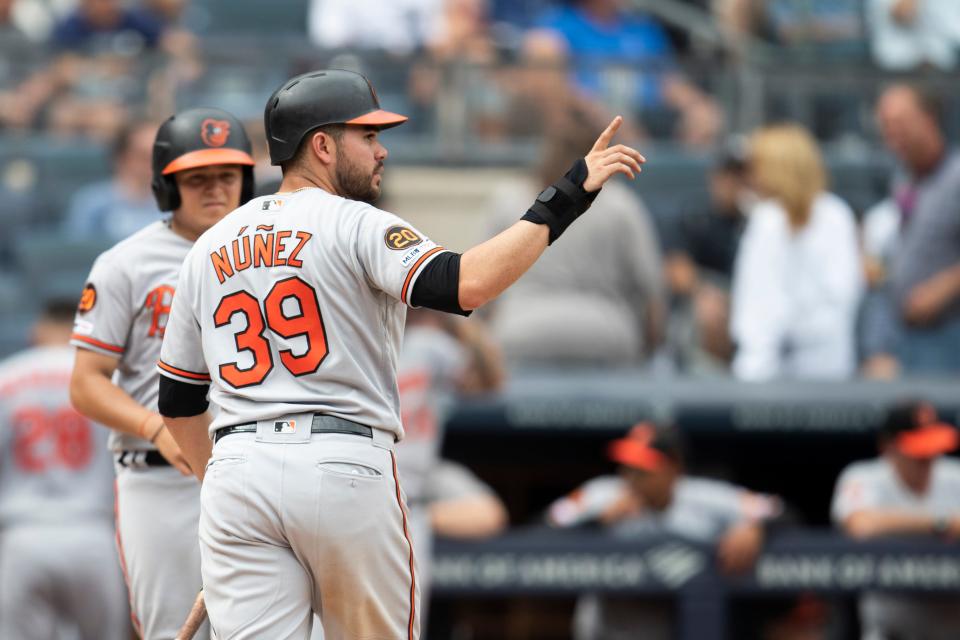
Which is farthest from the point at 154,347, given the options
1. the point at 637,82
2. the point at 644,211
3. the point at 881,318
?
the point at 637,82

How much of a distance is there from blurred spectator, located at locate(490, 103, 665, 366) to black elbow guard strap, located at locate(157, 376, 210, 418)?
12.8 ft

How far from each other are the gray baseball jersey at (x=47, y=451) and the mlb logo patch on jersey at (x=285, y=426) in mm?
3444

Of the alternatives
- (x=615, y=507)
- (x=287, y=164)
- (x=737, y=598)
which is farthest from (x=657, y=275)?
(x=287, y=164)

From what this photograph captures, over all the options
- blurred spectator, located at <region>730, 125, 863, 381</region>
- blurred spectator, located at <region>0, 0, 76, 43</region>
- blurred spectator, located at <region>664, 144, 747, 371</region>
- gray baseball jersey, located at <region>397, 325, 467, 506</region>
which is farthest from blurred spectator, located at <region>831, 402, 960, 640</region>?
blurred spectator, located at <region>0, 0, 76, 43</region>

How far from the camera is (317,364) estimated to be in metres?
3.90

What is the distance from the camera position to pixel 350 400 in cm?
392

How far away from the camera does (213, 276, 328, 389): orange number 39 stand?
12.8 feet

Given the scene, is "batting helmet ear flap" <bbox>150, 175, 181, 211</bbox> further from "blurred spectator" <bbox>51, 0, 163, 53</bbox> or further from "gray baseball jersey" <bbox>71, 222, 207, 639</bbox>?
"blurred spectator" <bbox>51, 0, 163, 53</bbox>

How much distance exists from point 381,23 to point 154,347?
672cm

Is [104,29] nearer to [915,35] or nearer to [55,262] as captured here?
[55,262]

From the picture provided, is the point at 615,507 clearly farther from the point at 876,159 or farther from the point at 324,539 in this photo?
the point at 324,539

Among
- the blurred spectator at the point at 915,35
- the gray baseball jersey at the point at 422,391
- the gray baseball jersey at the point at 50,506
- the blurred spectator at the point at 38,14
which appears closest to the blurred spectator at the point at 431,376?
the gray baseball jersey at the point at 422,391

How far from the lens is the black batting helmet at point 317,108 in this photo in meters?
3.99

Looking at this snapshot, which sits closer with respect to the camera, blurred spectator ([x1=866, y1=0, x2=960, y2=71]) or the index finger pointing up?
the index finger pointing up
